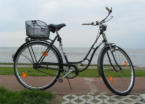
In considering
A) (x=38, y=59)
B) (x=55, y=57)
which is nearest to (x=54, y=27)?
(x=55, y=57)

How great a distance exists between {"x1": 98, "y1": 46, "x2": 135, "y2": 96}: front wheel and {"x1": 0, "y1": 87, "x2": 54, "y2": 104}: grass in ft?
3.44

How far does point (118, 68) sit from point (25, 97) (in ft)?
5.94

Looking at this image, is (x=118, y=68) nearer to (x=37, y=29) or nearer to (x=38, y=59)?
(x=38, y=59)

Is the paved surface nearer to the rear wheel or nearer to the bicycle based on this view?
the bicycle

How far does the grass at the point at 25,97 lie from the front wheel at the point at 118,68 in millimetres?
1050

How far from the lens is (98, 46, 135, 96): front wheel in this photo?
340cm

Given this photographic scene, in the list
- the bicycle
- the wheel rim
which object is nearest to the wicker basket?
the bicycle

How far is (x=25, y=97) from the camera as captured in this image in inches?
116

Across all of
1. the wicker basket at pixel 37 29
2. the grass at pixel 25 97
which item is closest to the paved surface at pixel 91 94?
the grass at pixel 25 97

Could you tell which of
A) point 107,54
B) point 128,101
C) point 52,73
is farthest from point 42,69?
point 128,101

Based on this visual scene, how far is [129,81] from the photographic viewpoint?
382cm

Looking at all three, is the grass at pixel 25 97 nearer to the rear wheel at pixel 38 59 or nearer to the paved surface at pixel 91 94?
the paved surface at pixel 91 94

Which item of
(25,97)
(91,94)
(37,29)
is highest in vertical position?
(37,29)

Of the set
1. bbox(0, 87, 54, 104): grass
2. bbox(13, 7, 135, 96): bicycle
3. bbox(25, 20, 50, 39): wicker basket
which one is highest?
bbox(25, 20, 50, 39): wicker basket
